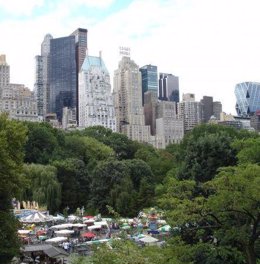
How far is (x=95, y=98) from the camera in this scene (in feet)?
577

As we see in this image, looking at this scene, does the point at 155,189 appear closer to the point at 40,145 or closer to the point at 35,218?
the point at 35,218

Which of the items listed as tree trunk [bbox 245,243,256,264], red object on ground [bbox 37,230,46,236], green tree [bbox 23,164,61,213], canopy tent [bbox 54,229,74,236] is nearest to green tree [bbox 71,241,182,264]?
tree trunk [bbox 245,243,256,264]

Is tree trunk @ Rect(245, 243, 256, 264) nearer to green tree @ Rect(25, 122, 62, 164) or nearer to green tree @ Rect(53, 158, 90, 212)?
green tree @ Rect(53, 158, 90, 212)

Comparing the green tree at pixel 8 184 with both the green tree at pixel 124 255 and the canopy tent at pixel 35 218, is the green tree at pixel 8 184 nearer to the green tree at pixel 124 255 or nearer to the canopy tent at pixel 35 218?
the green tree at pixel 124 255

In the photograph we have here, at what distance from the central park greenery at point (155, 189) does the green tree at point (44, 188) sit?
10 cm

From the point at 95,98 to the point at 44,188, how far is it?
129 metres

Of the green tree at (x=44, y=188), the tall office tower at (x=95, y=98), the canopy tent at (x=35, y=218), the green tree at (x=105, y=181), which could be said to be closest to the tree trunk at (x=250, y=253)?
the canopy tent at (x=35, y=218)

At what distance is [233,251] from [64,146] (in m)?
46.5

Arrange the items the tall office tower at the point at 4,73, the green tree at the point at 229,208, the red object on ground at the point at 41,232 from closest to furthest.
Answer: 1. the green tree at the point at 229,208
2. the red object on ground at the point at 41,232
3. the tall office tower at the point at 4,73

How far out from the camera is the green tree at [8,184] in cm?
2169

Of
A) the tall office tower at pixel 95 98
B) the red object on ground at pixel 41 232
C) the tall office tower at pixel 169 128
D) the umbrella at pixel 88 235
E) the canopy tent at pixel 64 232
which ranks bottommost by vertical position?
the umbrella at pixel 88 235

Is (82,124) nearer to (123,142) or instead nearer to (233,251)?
(123,142)

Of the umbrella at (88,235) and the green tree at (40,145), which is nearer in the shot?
the umbrella at (88,235)

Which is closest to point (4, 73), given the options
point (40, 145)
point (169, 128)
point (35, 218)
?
point (169, 128)
